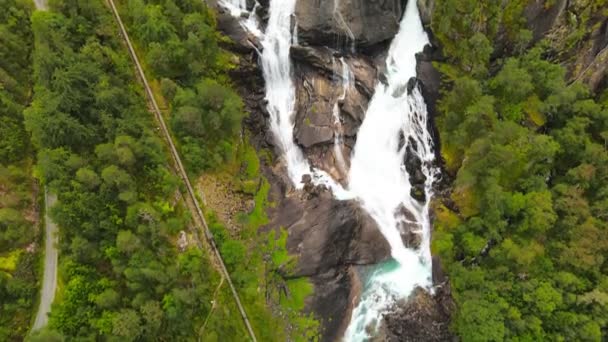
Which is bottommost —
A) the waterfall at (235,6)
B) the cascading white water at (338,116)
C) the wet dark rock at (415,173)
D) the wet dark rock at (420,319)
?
the wet dark rock at (420,319)

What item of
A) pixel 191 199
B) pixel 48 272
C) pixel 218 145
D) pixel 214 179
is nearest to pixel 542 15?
pixel 218 145

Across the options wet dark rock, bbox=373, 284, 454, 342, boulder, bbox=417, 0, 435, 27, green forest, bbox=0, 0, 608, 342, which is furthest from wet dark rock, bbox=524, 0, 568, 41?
wet dark rock, bbox=373, 284, 454, 342

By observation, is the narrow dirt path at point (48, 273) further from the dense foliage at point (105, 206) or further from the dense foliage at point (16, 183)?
the dense foliage at point (105, 206)

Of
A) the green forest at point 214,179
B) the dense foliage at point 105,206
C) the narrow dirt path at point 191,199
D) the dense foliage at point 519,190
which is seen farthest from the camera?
the narrow dirt path at point 191,199

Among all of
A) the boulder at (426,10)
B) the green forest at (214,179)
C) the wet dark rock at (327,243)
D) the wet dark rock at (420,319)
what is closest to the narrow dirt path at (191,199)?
the green forest at (214,179)

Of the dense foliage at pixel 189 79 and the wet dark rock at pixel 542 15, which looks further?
the wet dark rock at pixel 542 15

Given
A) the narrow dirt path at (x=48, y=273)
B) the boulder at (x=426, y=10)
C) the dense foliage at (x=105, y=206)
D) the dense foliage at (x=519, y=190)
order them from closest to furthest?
the dense foliage at (x=105, y=206)
the narrow dirt path at (x=48, y=273)
the dense foliage at (x=519, y=190)
the boulder at (x=426, y=10)
